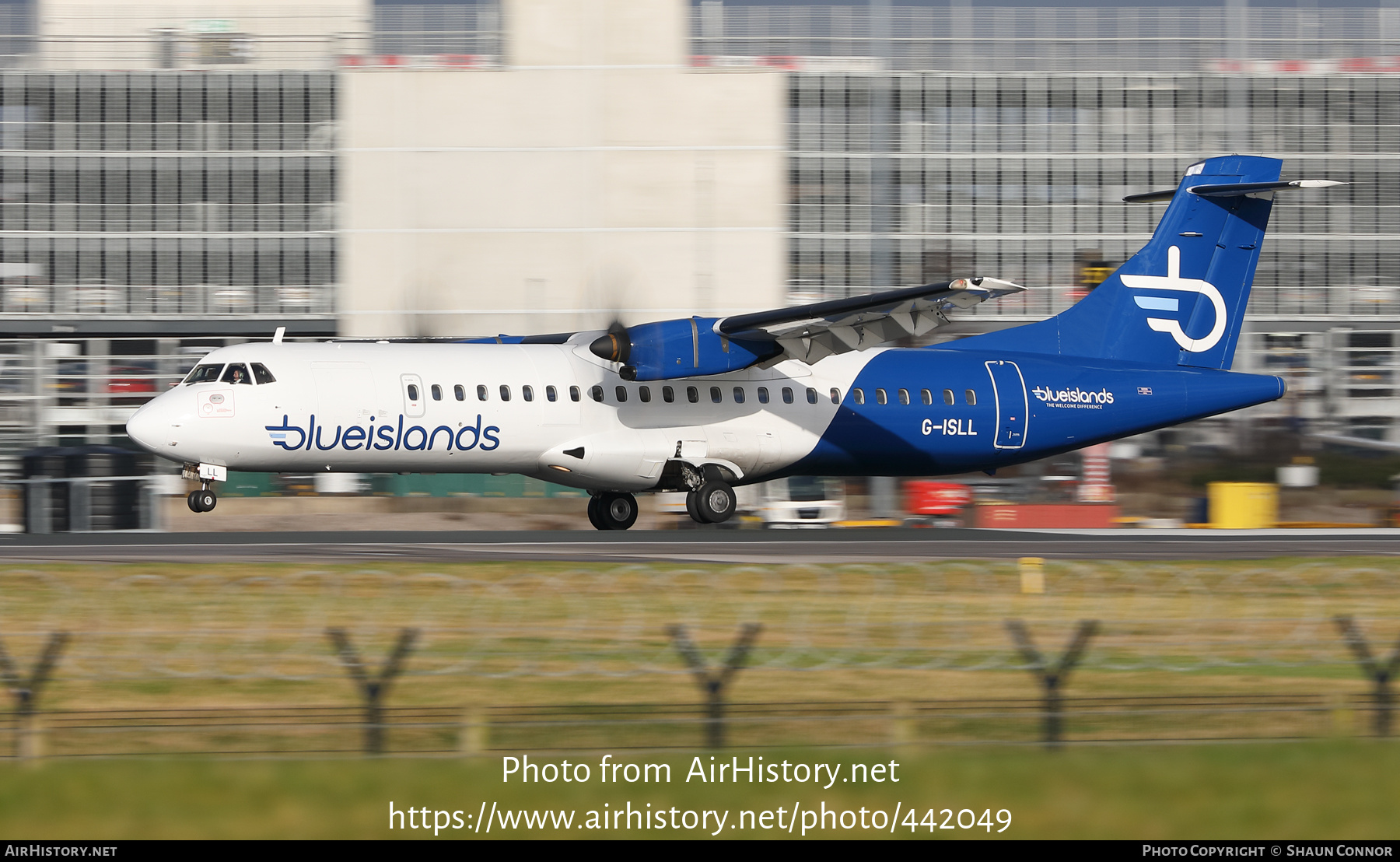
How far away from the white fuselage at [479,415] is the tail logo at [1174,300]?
6173mm

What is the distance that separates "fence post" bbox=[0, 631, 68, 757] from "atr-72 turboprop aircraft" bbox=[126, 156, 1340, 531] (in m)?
12.1

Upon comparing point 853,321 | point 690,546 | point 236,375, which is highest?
point 853,321

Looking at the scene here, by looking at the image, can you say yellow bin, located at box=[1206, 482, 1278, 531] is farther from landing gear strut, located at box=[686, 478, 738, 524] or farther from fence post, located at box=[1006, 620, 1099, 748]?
fence post, located at box=[1006, 620, 1099, 748]

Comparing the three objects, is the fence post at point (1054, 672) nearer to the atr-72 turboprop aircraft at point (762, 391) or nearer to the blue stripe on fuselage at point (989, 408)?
the atr-72 turboprop aircraft at point (762, 391)

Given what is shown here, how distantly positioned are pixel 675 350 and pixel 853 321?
2.77m

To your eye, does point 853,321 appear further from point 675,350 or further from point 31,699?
point 31,699

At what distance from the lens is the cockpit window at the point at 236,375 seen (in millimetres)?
21966

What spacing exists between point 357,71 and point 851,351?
4401 centimetres

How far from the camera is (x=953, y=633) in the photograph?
12461 mm

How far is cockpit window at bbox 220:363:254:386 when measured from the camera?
21966mm

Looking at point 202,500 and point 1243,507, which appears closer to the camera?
point 202,500

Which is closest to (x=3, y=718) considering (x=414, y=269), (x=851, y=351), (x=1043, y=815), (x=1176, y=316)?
(x=1043, y=815)

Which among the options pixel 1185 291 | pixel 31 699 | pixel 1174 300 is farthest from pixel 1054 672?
pixel 1185 291

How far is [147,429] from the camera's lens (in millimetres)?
21344
